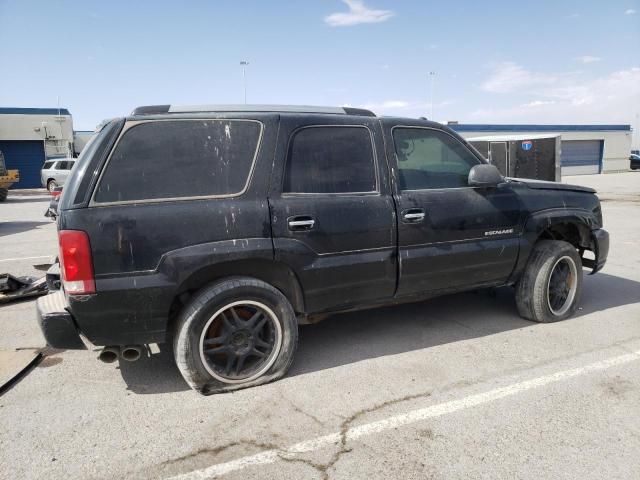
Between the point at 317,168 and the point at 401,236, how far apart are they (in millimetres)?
841

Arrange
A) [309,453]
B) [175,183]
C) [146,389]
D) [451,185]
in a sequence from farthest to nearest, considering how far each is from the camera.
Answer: [451,185] → [146,389] → [175,183] → [309,453]

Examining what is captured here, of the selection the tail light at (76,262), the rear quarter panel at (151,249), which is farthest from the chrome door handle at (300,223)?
the tail light at (76,262)

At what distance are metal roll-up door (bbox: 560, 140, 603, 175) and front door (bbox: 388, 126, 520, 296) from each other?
4351cm

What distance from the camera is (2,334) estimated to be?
4.39m

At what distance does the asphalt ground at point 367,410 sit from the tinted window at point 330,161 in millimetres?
1384

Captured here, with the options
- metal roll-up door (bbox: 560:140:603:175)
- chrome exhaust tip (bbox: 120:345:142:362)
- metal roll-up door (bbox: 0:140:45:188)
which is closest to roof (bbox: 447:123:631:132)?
metal roll-up door (bbox: 560:140:603:175)

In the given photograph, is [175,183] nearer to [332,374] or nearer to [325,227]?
[325,227]

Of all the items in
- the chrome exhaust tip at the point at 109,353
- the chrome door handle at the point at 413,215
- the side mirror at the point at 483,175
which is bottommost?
the chrome exhaust tip at the point at 109,353

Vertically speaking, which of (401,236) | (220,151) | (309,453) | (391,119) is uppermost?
(391,119)

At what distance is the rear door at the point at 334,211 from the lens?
10.8ft

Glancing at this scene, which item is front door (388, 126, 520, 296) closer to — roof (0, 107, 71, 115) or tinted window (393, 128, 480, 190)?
tinted window (393, 128, 480, 190)

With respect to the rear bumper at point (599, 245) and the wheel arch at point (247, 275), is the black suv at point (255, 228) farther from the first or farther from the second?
the rear bumper at point (599, 245)

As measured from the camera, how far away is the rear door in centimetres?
330

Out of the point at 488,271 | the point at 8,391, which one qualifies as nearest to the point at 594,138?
the point at 488,271
